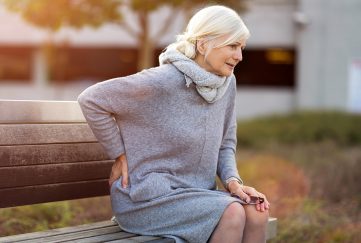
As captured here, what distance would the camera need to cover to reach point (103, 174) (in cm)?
425

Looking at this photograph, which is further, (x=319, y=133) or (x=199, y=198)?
(x=319, y=133)

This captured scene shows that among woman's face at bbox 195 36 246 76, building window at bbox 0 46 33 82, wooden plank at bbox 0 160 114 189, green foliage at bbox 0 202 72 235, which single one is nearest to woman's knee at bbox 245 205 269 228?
woman's face at bbox 195 36 246 76

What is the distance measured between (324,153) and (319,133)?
517cm

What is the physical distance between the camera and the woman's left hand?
3.55 m

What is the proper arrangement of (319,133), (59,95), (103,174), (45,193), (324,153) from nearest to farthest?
(45,193) → (103,174) → (324,153) → (319,133) → (59,95)

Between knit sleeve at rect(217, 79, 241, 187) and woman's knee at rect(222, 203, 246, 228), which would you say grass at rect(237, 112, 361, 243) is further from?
woman's knee at rect(222, 203, 246, 228)

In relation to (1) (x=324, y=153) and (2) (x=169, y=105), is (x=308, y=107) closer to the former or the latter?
(1) (x=324, y=153)

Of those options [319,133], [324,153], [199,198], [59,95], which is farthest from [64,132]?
[59,95]

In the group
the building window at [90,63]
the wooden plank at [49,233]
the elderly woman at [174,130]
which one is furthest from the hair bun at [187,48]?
the building window at [90,63]

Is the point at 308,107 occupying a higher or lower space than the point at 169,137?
lower

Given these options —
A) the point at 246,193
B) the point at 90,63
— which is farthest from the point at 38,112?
the point at 90,63

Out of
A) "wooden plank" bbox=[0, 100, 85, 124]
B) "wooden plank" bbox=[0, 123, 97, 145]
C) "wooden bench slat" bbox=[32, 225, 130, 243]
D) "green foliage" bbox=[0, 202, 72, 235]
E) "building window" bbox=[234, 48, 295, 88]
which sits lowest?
"building window" bbox=[234, 48, 295, 88]

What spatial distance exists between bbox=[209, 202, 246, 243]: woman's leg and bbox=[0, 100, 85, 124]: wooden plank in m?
1.06

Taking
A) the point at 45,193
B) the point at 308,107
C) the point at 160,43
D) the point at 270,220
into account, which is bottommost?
the point at 308,107
